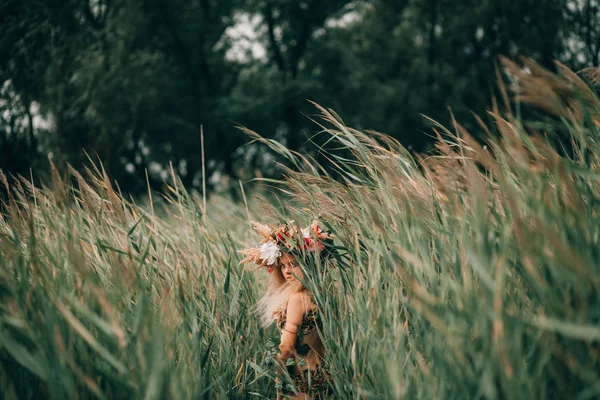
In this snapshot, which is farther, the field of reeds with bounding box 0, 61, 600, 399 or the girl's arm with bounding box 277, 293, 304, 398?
the girl's arm with bounding box 277, 293, 304, 398

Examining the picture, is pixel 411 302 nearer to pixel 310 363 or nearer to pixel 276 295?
pixel 310 363

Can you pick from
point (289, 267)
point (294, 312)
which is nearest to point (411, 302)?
point (294, 312)

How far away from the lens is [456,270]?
4.62ft

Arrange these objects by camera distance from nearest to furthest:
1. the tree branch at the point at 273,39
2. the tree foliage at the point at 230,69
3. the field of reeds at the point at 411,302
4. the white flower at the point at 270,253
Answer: the field of reeds at the point at 411,302
the white flower at the point at 270,253
the tree foliage at the point at 230,69
the tree branch at the point at 273,39

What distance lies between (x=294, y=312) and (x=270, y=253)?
0.93ft

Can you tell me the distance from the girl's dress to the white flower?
8.6 inches

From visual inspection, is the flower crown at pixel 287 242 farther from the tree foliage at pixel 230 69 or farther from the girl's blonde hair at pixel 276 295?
the tree foliage at pixel 230 69

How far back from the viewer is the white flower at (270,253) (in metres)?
1.96

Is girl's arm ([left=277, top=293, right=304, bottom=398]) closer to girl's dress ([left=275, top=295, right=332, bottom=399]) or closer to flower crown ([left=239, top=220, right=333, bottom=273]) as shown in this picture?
girl's dress ([left=275, top=295, right=332, bottom=399])

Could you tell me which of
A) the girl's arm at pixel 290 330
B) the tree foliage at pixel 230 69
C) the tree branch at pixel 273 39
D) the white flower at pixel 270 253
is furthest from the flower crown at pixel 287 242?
the tree branch at pixel 273 39

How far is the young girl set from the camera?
185cm

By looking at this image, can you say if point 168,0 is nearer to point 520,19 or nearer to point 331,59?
point 331,59

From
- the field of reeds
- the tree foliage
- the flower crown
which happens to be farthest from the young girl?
the tree foliage

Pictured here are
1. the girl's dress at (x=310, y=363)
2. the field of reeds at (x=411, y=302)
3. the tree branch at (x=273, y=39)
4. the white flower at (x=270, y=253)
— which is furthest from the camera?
the tree branch at (x=273, y=39)
